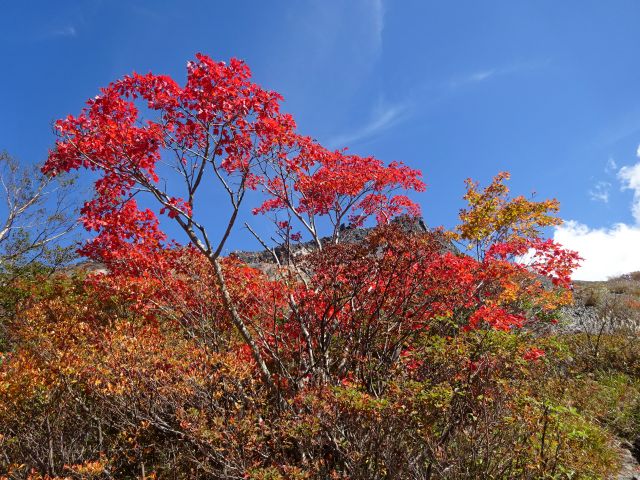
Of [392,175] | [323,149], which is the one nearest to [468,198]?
[392,175]

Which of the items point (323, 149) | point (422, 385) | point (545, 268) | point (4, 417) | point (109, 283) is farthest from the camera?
point (545, 268)

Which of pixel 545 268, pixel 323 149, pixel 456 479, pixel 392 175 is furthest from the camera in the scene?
pixel 392 175

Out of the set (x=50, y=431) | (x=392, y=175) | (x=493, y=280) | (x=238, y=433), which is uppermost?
(x=392, y=175)

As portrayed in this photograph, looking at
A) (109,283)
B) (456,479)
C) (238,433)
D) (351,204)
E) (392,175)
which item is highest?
(392,175)

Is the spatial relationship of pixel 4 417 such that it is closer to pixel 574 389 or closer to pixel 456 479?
pixel 456 479

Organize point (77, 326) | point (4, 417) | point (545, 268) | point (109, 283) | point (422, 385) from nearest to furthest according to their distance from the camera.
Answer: point (422, 385)
point (4, 417)
point (77, 326)
point (109, 283)
point (545, 268)

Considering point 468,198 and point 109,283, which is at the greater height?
point 468,198

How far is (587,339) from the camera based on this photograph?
1388cm

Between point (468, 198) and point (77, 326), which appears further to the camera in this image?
point (468, 198)

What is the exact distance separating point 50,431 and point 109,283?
322cm

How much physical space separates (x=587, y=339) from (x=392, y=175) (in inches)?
325

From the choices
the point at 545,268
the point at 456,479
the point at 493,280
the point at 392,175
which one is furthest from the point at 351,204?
the point at 456,479

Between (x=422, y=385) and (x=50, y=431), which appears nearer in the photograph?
(x=422, y=385)

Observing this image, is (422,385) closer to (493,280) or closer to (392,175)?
(493,280)
